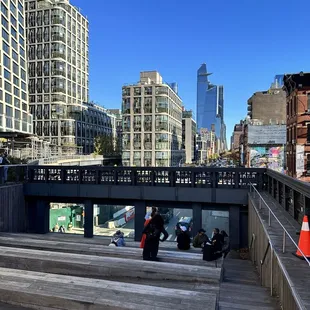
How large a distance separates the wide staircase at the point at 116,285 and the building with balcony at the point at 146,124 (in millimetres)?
76684

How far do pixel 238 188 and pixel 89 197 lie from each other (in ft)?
24.3

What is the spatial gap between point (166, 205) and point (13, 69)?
59.7 m

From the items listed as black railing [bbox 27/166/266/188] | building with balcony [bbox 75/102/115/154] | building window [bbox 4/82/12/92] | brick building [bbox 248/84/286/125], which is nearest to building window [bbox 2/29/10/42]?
building window [bbox 4/82/12/92]

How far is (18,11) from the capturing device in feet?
215

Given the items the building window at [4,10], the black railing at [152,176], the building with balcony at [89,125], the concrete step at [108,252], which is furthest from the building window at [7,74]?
the concrete step at [108,252]

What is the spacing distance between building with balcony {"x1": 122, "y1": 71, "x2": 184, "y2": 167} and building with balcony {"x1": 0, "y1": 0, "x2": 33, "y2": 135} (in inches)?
1129

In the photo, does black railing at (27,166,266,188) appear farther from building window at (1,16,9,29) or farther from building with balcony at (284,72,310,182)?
building window at (1,16,9,29)

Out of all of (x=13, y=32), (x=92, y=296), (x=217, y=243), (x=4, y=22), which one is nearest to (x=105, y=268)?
(x=92, y=296)

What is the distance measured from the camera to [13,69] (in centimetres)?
6219

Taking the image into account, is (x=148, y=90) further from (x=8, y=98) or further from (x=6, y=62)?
(x=6, y=62)

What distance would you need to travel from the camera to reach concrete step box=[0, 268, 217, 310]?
4566mm

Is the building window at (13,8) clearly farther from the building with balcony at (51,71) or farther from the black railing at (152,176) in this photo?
the black railing at (152,176)

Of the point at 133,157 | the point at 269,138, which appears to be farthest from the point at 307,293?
the point at 133,157

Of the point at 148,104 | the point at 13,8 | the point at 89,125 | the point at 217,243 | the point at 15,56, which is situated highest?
the point at 13,8
